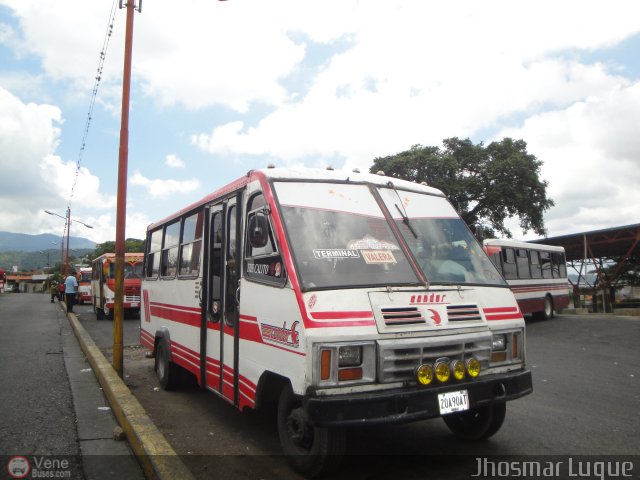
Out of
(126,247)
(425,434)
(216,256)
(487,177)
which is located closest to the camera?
(425,434)

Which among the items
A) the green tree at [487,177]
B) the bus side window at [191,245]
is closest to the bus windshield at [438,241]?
the bus side window at [191,245]

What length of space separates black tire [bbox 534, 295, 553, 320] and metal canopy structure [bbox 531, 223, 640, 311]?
5191 mm

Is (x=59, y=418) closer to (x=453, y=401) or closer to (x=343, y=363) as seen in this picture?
(x=343, y=363)

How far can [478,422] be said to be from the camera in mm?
4953

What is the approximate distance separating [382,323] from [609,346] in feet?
35.3

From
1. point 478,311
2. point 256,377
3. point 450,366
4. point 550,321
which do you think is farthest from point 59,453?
point 550,321

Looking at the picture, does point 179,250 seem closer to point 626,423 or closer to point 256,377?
point 256,377

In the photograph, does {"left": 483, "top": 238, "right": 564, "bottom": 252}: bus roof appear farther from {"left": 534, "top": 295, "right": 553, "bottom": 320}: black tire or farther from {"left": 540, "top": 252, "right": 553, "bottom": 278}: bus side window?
{"left": 534, "top": 295, "right": 553, "bottom": 320}: black tire

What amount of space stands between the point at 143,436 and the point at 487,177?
30.4 metres

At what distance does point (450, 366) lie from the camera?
13.3 ft

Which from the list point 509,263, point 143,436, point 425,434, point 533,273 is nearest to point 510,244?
point 509,263

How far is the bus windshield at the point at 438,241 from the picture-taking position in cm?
477

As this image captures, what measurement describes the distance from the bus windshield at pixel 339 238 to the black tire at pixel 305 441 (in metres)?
1.00

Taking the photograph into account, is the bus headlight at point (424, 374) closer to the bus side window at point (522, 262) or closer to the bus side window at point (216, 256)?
the bus side window at point (216, 256)
